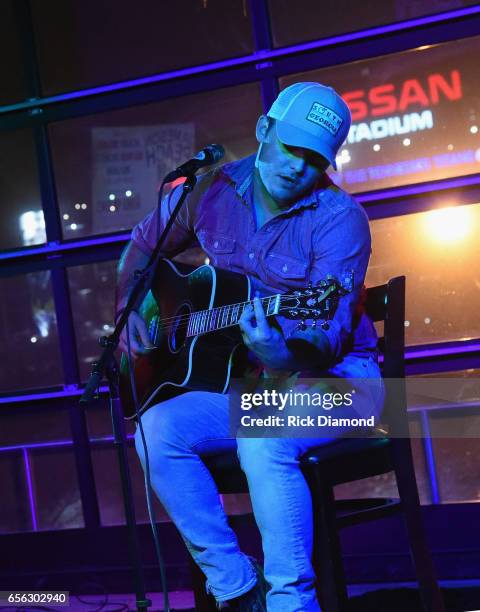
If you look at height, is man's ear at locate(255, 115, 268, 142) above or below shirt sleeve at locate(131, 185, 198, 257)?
above

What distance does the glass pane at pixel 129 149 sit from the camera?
3619 mm

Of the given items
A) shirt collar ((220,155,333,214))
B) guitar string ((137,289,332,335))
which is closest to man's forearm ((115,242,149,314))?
guitar string ((137,289,332,335))

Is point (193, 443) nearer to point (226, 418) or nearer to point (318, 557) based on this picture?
point (226, 418)

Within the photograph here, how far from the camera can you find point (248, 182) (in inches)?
99.9

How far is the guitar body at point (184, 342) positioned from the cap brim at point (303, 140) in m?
0.41

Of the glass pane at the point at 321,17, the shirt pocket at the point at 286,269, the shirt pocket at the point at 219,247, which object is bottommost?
the shirt pocket at the point at 286,269

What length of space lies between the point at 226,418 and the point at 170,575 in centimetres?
138

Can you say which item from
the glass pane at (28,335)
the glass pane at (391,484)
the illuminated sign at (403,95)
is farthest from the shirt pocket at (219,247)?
the glass pane at (28,335)

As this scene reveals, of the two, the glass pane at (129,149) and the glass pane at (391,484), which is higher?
the glass pane at (129,149)

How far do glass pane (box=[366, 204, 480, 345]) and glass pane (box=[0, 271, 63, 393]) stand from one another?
67.5 inches

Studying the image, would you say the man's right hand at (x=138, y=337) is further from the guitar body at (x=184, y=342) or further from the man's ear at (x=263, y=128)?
the man's ear at (x=263, y=128)

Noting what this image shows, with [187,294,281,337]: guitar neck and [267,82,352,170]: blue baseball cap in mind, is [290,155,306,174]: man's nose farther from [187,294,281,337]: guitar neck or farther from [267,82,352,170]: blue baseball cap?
[187,294,281,337]: guitar neck

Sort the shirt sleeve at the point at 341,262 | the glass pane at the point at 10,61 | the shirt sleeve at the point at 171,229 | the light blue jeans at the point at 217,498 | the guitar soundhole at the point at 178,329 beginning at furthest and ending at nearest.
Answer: the glass pane at the point at 10,61 → the shirt sleeve at the point at 171,229 → the guitar soundhole at the point at 178,329 → the shirt sleeve at the point at 341,262 → the light blue jeans at the point at 217,498

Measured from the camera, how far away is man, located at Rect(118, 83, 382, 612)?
196 centimetres
